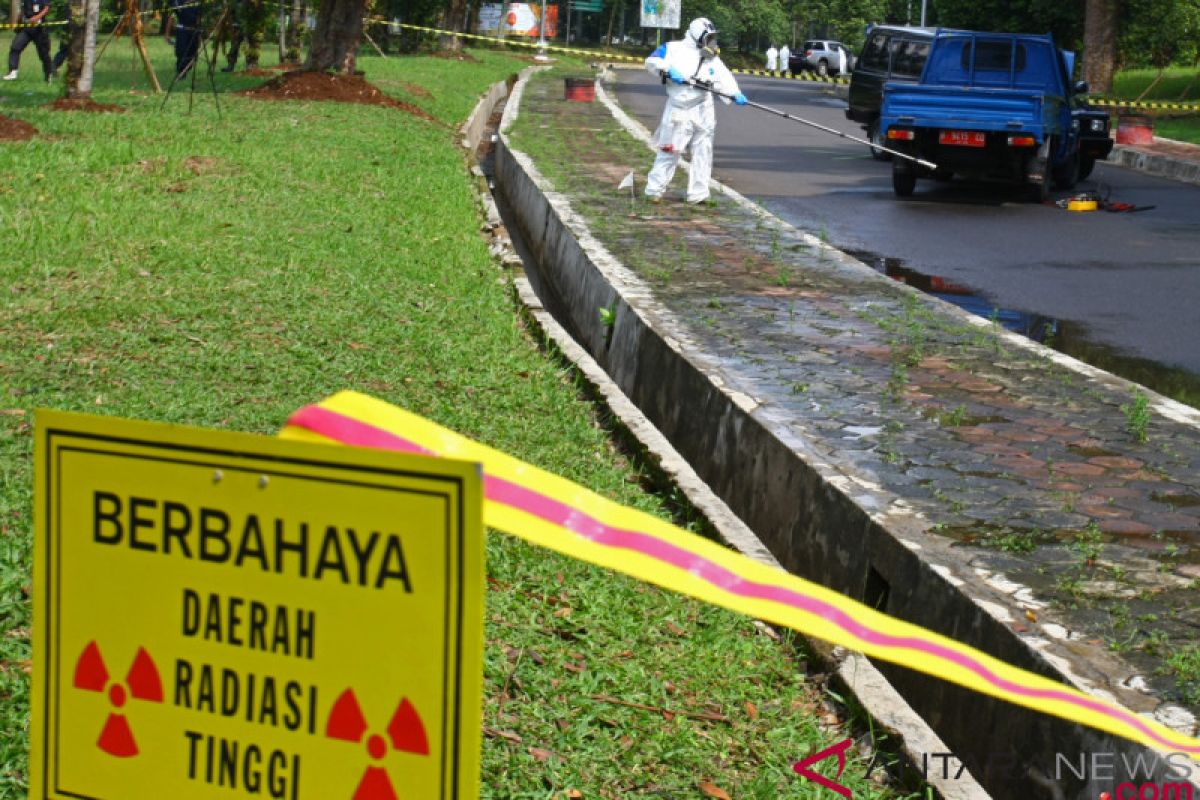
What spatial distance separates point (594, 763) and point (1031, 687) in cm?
Answer: 181

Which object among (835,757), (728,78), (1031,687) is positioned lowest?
(835,757)

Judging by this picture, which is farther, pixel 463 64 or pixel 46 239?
pixel 463 64

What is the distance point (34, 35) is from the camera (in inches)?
917

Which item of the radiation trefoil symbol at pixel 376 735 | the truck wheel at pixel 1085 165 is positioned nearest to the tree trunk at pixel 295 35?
the truck wheel at pixel 1085 165

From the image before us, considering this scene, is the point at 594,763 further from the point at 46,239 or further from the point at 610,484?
the point at 46,239

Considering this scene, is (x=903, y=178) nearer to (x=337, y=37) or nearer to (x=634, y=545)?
(x=337, y=37)

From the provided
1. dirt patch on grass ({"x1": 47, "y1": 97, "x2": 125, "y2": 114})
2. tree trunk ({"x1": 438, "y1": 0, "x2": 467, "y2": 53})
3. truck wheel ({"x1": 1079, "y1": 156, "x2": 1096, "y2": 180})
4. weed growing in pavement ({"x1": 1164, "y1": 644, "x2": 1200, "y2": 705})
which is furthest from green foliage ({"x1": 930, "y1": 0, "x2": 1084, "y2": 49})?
weed growing in pavement ({"x1": 1164, "y1": 644, "x2": 1200, "y2": 705})

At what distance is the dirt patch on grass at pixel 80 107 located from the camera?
59.5ft

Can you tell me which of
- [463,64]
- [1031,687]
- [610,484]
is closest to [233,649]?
[1031,687]

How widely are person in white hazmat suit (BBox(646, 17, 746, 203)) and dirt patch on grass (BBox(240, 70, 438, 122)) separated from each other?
8006mm

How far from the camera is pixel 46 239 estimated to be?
1012cm

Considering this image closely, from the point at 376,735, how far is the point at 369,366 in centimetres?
589

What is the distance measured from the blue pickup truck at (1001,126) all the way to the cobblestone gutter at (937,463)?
5788 millimetres

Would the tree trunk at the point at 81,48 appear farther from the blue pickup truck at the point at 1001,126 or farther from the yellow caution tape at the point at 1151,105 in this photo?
the yellow caution tape at the point at 1151,105
